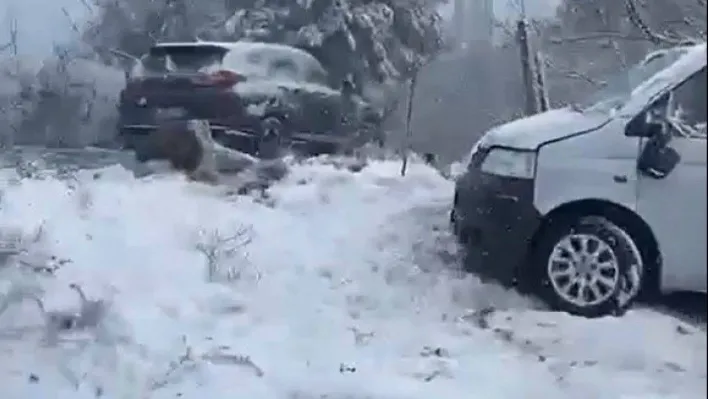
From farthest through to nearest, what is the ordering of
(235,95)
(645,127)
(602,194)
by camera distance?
(235,95)
(602,194)
(645,127)

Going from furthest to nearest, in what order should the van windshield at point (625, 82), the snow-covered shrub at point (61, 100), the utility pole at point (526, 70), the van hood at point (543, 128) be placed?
1. the snow-covered shrub at point (61, 100)
2. the utility pole at point (526, 70)
3. the van hood at point (543, 128)
4. the van windshield at point (625, 82)

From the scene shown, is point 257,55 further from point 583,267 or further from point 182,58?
point 583,267

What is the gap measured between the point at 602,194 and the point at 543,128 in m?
0.35

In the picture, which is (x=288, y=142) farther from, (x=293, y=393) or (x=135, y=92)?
(x=293, y=393)

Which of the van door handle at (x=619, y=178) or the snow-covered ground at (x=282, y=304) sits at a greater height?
the van door handle at (x=619, y=178)

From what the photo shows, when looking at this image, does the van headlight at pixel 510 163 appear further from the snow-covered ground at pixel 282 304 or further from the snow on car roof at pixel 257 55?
the snow on car roof at pixel 257 55

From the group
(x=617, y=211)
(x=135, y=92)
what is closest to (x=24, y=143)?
(x=135, y=92)

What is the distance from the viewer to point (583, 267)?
1.91 metres

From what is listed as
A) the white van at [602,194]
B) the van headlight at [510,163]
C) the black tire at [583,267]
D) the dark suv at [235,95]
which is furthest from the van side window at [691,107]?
the dark suv at [235,95]

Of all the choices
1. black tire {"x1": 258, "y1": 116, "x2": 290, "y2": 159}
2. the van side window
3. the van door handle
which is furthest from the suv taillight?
the van side window

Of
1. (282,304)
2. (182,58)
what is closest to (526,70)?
(282,304)

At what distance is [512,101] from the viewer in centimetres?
230

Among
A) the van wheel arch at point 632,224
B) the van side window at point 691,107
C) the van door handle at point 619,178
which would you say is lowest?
the van wheel arch at point 632,224

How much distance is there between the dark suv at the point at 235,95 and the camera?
3.19 meters
